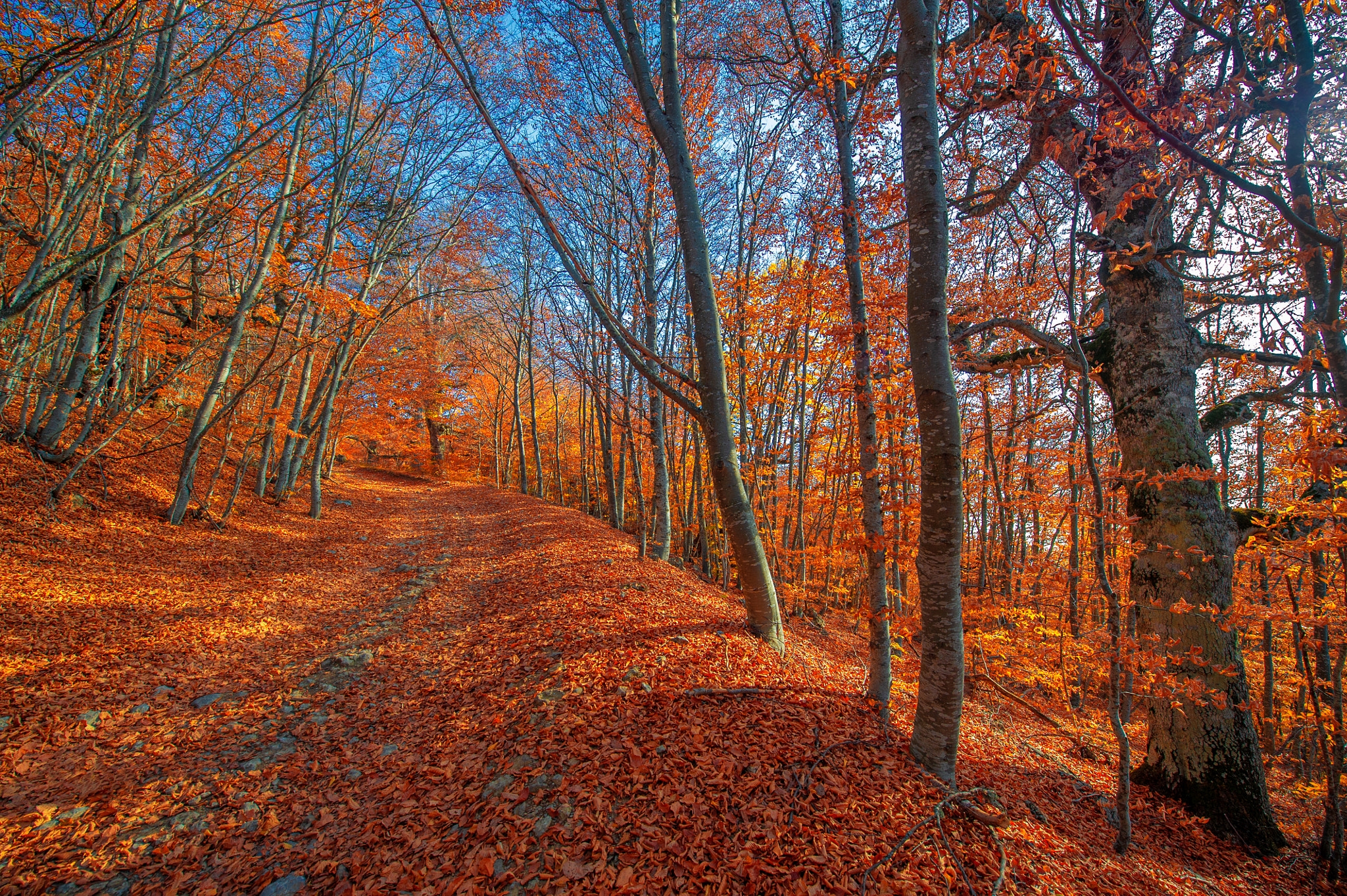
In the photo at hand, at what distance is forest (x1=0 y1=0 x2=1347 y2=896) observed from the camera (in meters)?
→ 2.67

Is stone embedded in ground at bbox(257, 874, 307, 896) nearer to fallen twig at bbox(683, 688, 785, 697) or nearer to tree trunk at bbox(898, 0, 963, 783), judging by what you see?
fallen twig at bbox(683, 688, 785, 697)

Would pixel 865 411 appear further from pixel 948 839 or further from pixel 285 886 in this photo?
pixel 285 886

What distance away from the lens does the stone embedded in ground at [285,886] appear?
2373 mm

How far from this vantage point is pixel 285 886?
7.93ft

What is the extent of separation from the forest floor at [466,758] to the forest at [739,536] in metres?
0.03

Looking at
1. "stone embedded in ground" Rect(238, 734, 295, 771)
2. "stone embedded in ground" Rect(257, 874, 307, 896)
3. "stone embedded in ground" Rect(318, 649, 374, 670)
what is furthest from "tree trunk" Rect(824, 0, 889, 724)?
"stone embedded in ground" Rect(318, 649, 374, 670)

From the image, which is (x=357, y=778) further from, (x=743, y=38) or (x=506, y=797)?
(x=743, y=38)

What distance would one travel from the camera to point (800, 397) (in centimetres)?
1288

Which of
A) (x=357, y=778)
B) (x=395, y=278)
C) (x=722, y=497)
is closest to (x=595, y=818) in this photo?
(x=357, y=778)

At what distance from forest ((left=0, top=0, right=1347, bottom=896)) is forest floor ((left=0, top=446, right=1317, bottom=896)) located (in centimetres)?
3

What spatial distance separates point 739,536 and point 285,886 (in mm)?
4002

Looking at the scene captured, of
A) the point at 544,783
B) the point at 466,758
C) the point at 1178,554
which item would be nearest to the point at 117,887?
the point at 466,758

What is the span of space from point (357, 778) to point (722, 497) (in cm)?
370

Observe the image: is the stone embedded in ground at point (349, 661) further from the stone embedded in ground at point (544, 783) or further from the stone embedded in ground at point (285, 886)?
the stone embedded in ground at point (544, 783)
